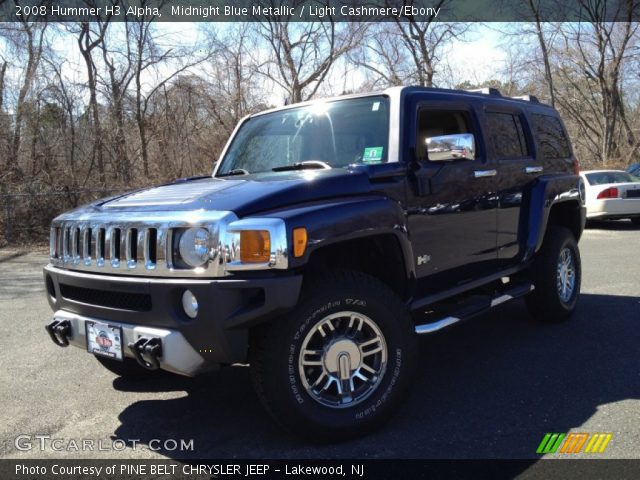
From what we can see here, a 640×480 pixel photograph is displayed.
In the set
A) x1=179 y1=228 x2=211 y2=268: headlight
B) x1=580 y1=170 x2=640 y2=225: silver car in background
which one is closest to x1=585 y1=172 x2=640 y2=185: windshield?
x1=580 y1=170 x2=640 y2=225: silver car in background

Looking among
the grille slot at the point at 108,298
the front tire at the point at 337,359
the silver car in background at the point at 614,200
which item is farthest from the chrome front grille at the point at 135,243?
the silver car in background at the point at 614,200

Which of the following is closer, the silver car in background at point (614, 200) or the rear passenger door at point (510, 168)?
the rear passenger door at point (510, 168)

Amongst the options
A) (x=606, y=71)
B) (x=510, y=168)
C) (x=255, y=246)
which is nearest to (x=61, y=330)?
(x=255, y=246)

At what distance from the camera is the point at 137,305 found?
311 centimetres

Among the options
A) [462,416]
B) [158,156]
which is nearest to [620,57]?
[158,156]

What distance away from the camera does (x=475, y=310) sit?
4199 mm

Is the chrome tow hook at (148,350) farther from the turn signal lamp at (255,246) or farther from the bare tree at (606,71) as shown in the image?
the bare tree at (606,71)

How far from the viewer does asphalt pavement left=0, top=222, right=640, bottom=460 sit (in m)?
3.22

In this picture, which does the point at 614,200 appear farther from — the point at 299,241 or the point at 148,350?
the point at 148,350

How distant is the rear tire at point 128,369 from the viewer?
425 cm

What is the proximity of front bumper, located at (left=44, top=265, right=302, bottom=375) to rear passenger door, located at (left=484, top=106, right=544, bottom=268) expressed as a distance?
8.03ft

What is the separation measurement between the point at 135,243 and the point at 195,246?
394 millimetres

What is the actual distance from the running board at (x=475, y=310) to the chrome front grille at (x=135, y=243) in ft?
4.91

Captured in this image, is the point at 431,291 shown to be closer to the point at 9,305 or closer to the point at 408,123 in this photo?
the point at 408,123
